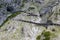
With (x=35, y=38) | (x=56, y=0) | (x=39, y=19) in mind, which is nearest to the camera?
(x=35, y=38)

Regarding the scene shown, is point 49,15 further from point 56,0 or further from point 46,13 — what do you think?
point 56,0

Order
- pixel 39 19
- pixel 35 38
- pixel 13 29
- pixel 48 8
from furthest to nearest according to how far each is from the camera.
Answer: pixel 48 8 → pixel 39 19 → pixel 13 29 → pixel 35 38

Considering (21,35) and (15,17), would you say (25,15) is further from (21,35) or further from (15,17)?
(21,35)

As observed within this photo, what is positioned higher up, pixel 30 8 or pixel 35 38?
pixel 30 8

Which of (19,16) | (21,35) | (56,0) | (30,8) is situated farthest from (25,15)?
(56,0)

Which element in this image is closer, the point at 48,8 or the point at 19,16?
the point at 19,16

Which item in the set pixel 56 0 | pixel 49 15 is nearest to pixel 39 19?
pixel 49 15
